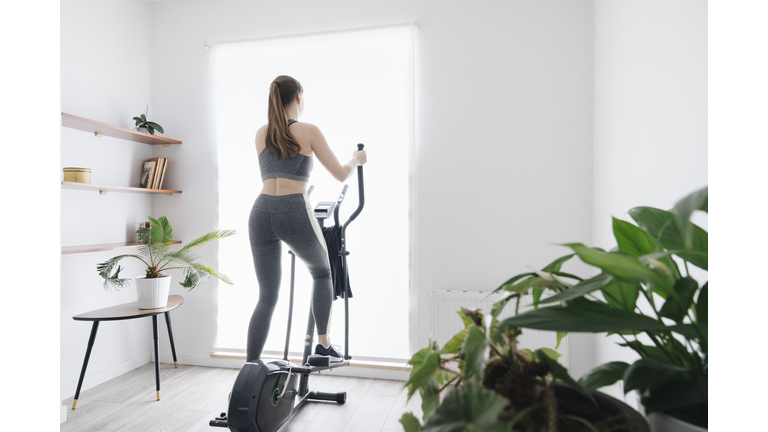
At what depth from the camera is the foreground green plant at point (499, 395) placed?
0.42 metres

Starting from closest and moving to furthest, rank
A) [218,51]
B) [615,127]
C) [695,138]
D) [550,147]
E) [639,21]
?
[695,138] → [639,21] → [615,127] → [550,147] → [218,51]

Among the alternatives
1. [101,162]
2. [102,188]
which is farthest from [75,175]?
[101,162]

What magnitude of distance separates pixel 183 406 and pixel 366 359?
1.15 metres

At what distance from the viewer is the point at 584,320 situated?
47 centimetres

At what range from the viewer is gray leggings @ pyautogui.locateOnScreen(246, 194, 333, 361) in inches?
80.4

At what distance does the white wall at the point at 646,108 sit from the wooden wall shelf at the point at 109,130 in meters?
2.78

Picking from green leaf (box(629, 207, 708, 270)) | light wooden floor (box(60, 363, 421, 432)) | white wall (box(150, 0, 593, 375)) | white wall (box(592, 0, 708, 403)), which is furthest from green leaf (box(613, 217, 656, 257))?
white wall (box(150, 0, 593, 375))

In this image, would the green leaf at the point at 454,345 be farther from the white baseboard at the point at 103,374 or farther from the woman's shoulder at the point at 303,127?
the white baseboard at the point at 103,374

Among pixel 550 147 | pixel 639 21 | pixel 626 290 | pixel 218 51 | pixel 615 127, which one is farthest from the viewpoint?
pixel 218 51

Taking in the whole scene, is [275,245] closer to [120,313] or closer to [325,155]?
[325,155]

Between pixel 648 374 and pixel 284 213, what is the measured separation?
5.77 ft

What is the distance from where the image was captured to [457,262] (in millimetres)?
2680
